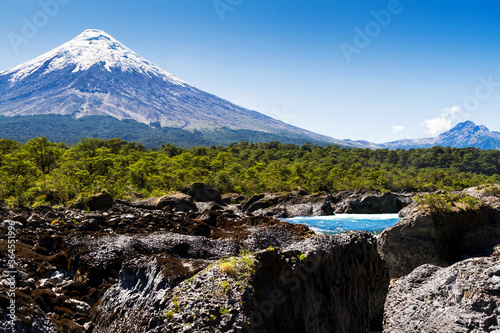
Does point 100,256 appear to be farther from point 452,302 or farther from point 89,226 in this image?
point 452,302

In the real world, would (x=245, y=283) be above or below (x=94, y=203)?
above

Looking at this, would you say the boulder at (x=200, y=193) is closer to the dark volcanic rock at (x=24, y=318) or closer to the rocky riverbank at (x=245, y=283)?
the rocky riverbank at (x=245, y=283)

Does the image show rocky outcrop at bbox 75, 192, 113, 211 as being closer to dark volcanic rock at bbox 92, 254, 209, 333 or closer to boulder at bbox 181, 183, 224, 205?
boulder at bbox 181, 183, 224, 205

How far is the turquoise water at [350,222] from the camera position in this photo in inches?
913

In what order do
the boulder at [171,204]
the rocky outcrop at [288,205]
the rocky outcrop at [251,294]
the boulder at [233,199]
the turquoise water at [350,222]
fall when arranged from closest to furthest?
the rocky outcrop at [251,294] → the boulder at [171,204] → the turquoise water at [350,222] → the rocky outcrop at [288,205] → the boulder at [233,199]

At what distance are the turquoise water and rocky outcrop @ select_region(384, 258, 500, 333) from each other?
614 inches

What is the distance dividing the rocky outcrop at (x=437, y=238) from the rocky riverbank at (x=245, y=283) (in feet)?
0.15

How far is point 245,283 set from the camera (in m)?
4.16

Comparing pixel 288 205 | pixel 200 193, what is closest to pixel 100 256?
pixel 200 193

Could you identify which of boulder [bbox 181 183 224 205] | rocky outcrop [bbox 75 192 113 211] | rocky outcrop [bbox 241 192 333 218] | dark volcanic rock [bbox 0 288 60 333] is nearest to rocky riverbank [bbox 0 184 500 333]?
dark volcanic rock [bbox 0 288 60 333]

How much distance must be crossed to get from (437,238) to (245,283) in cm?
991

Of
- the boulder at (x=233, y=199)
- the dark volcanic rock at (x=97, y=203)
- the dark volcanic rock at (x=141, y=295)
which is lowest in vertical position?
the boulder at (x=233, y=199)

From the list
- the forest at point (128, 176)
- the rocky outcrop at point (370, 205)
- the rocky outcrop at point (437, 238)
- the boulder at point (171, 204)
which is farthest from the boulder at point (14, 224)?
the rocky outcrop at point (370, 205)

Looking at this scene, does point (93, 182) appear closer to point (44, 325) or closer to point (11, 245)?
point (11, 245)
